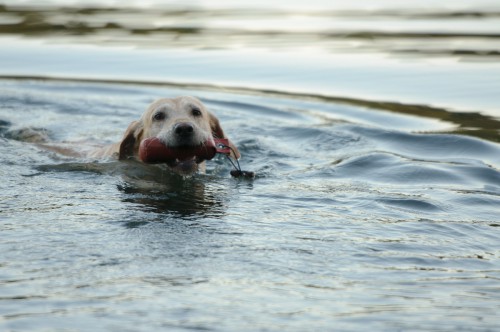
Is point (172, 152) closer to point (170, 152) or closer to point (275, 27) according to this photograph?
point (170, 152)

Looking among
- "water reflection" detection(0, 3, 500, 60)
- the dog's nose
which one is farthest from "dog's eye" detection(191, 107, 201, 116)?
"water reflection" detection(0, 3, 500, 60)

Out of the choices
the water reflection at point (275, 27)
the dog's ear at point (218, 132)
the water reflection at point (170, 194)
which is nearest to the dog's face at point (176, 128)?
the dog's ear at point (218, 132)

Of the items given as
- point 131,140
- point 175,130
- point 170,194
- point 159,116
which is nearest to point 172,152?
point 175,130

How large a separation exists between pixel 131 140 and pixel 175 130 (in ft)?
4.26

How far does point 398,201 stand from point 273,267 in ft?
6.80

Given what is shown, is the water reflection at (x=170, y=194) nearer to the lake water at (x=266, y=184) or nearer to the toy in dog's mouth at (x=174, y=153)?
the lake water at (x=266, y=184)

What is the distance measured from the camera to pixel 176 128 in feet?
24.3

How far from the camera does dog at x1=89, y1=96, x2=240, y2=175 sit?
7457mm

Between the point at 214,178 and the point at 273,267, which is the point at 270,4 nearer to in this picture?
the point at 214,178

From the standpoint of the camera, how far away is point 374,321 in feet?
15.2

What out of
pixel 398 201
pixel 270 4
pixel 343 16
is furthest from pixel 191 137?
pixel 270 4

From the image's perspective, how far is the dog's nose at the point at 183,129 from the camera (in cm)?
738

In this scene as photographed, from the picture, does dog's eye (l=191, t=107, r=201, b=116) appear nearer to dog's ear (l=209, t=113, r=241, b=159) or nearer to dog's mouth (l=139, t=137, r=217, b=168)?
dog's ear (l=209, t=113, r=241, b=159)

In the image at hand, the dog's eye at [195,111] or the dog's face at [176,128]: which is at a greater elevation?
the dog's eye at [195,111]
